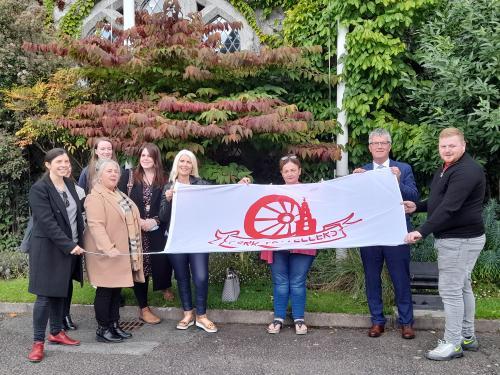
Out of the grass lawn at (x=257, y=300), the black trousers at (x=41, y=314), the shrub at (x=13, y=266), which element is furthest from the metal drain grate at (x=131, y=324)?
the shrub at (x=13, y=266)

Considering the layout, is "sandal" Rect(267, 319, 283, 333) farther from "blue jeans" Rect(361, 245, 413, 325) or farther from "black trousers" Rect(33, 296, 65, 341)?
"black trousers" Rect(33, 296, 65, 341)

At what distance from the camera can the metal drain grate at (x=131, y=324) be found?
5.75 metres

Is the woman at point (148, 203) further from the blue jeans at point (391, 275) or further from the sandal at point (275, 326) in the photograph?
the blue jeans at point (391, 275)

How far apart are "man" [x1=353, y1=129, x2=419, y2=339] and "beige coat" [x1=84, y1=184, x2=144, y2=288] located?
8.27 ft

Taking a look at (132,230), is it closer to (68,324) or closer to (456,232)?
(68,324)

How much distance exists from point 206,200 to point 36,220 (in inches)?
67.4

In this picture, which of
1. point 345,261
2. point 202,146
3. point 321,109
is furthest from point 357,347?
point 321,109

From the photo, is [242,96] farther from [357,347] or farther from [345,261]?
[357,347]

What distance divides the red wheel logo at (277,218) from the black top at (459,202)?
1273 mm

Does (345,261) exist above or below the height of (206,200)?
below

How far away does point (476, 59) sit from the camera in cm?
693

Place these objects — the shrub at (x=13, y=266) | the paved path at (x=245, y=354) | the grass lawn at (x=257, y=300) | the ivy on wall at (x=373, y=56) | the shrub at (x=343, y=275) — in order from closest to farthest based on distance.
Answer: the paved path at (x=245, y=354)
the grass lawn at (x=257, y=300)
the shrub at (x=343, y=275)
the ivy on wall at (x=373, y=56)
the shrub at (x=13, y=266)

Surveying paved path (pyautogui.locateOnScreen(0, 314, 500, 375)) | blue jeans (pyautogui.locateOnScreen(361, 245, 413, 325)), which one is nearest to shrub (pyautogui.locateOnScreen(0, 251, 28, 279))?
paved path (pyautogui.locateOnScreen(0, 314, 500, 375))

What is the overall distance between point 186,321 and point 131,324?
73 centimetres
